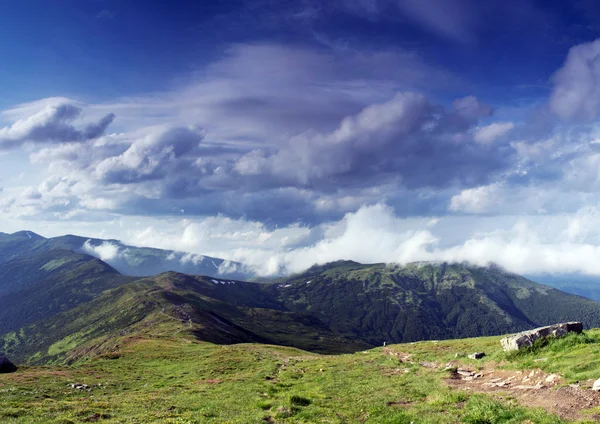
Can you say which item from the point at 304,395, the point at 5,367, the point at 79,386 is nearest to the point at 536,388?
the point at 304,395

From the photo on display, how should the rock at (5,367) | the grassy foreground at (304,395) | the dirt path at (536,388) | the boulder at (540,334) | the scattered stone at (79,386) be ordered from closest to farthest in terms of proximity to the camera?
the dirt path at (536,388)
the grassy foreground at (304,395)
the boulder at (540,334)
the scattered stone at (79,386)
the rock at (5,367)

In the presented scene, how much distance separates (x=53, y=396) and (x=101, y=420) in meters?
17.3

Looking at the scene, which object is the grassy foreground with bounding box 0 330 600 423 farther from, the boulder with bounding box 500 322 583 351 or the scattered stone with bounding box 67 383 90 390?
the boulder with bounding box 500 322 583 351

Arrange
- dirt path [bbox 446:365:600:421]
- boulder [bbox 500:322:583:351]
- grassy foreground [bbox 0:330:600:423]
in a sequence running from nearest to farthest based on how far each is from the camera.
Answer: dirt path [bbox 446:365:600:421], grassy foreground [bbox 0:330:600:423], boulder [bbox 500:322:583:351]

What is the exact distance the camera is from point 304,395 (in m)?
31.7

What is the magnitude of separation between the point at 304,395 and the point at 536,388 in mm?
17250

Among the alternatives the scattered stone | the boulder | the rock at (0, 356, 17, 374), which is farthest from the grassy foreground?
the rock at (0, 356, 17, 374)

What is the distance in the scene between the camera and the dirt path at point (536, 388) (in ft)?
64.4

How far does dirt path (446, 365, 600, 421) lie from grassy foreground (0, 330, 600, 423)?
0.88 metres

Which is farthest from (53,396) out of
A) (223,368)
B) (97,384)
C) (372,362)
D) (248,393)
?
(372,362)

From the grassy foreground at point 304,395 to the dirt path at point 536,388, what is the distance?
875 millimetres

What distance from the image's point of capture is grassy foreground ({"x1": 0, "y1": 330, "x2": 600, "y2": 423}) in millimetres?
23344

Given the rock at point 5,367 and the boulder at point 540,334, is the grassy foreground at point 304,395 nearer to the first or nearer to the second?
the boulder at point 540,334

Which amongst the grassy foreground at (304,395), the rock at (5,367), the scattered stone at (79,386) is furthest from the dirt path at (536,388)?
the rock at (5,367)
